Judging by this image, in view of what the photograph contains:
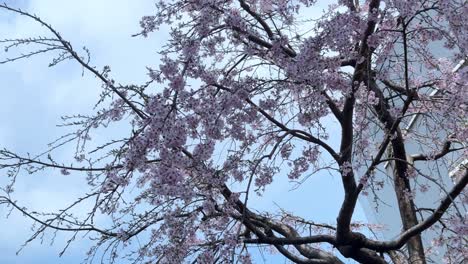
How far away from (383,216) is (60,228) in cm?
1028

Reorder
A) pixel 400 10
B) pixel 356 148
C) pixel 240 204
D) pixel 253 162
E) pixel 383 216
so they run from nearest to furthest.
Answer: pixel 400 10 → pixel 253 162 → pixel 240 204 → pixel 356 148 → pixel 383 216

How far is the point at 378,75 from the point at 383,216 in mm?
9388

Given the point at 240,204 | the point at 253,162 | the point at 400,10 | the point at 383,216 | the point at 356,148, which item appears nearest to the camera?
the point at 400,10

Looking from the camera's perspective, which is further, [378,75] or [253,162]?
[378,75]

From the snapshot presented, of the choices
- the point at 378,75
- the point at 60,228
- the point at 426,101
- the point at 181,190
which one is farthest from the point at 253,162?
the point at 426,101

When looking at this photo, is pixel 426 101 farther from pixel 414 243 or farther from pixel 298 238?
pixel 298 238

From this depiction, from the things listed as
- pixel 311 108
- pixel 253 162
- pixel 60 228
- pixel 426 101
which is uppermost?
pixel 426 101

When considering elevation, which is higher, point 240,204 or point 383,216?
point 383,216

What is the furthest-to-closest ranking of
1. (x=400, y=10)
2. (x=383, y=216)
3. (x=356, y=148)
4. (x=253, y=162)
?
1. (x=383, y=216)
2. (x=356, y=148)
3. (x=253, y=162)
4. (x=400, y=10)

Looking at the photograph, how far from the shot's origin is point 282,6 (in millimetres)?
4238

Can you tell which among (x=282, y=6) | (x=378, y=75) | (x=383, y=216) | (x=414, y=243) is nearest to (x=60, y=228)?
(x=282, y=6)

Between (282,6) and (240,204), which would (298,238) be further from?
(282,6)

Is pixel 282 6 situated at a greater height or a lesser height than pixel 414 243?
greater

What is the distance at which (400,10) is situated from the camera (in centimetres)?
356
